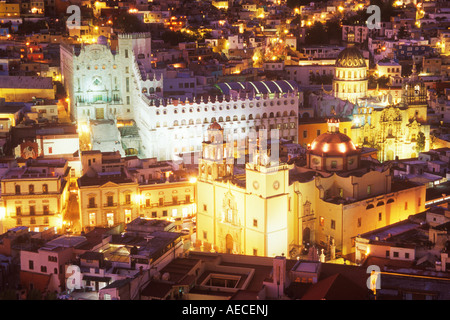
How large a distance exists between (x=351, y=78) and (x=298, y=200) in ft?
96.9

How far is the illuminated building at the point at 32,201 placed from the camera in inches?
1916

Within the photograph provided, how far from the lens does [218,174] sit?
4728cm

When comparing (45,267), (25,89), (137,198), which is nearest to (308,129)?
(137,198)

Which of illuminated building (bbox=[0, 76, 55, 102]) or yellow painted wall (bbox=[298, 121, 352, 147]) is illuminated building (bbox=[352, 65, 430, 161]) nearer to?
yellow painted wall (bbox=[298, 121, 352, 147])

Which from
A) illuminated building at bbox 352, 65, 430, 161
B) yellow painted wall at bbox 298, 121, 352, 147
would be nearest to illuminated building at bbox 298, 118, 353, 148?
yellow painted wall at bbox 298, 121, 352, 147

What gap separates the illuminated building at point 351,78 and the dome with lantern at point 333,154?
2372cm

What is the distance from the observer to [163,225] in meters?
43.8

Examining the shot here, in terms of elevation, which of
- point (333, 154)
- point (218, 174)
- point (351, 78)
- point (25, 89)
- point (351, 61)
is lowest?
point (218, 174)

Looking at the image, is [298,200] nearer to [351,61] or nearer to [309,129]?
[309,129]

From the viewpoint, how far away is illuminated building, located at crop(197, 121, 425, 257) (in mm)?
44875

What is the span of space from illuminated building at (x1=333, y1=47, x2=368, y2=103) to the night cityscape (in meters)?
0.13

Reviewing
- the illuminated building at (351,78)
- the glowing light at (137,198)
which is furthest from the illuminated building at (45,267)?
the illuminated building at (351,78)

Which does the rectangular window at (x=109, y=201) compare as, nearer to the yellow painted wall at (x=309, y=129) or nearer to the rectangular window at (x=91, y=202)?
the rectangular window at (x=91, y=202)
